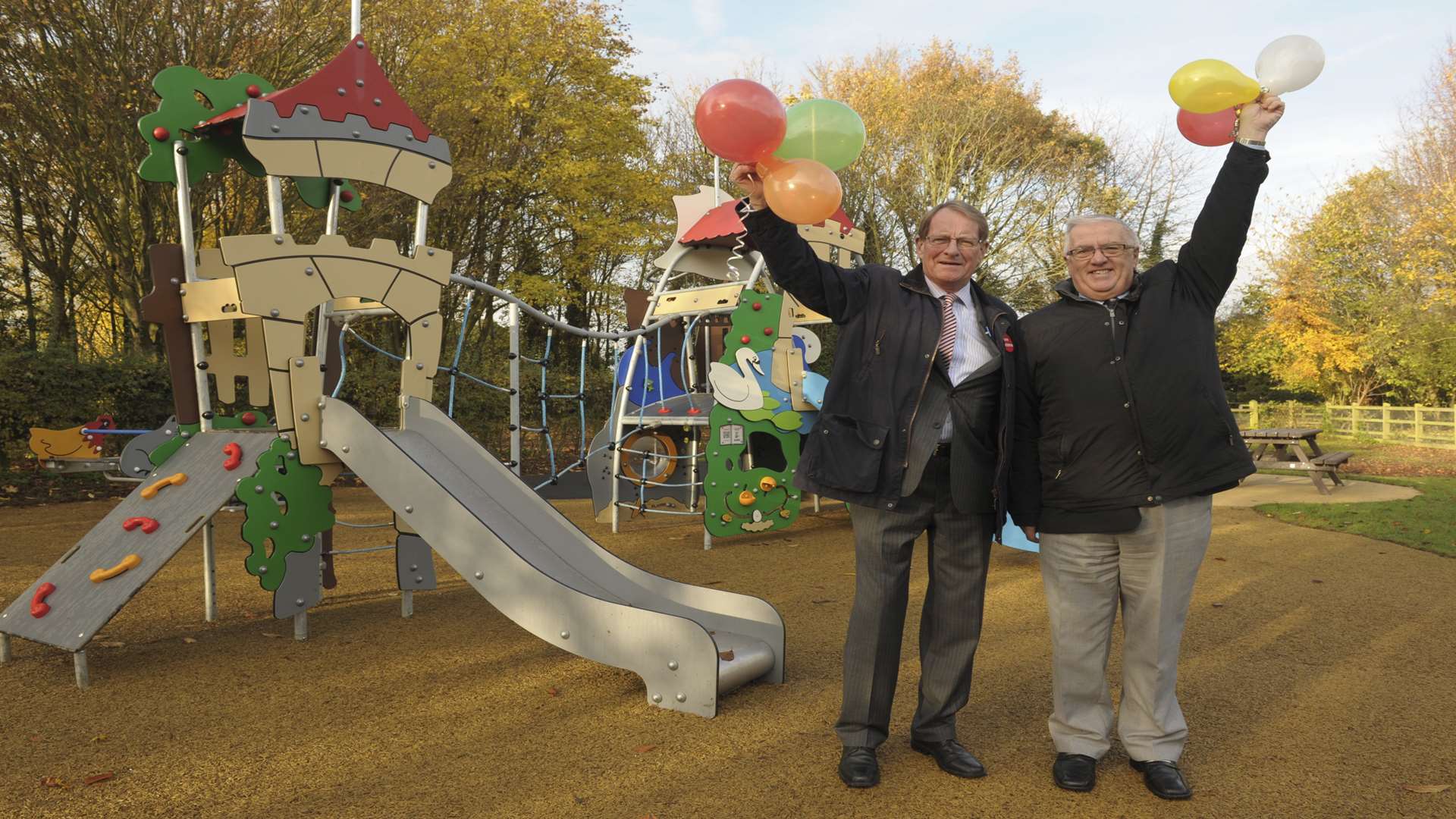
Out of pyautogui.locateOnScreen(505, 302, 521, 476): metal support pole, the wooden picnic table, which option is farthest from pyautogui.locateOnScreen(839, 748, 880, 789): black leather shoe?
the wooden picnic table

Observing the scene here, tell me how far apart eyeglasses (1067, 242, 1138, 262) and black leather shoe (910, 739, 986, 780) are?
154cm

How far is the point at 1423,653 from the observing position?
413 centimetres

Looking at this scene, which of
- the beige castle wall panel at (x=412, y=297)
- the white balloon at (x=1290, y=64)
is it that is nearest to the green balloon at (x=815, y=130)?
the white balloon at (x=1290, y=64)

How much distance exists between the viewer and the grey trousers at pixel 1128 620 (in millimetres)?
2590

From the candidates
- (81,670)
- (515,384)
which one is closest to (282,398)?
(81,670)

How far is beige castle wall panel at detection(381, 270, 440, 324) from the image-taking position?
4320 mm

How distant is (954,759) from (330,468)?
9.88ft

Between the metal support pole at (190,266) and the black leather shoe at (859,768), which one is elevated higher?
the metal support pole at (190,266)

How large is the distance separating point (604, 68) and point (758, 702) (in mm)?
16747

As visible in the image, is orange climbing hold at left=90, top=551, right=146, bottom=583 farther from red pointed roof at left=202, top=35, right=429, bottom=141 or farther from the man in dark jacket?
the man in dark jacket

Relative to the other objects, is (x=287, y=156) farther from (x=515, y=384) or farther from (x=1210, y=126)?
(x=1210, y=126)

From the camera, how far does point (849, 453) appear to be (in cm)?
263

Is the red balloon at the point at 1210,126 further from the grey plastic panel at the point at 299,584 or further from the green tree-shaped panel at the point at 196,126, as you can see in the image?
the green tree-shaped panel at the point at 196,126

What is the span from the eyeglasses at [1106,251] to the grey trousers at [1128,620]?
736mm
